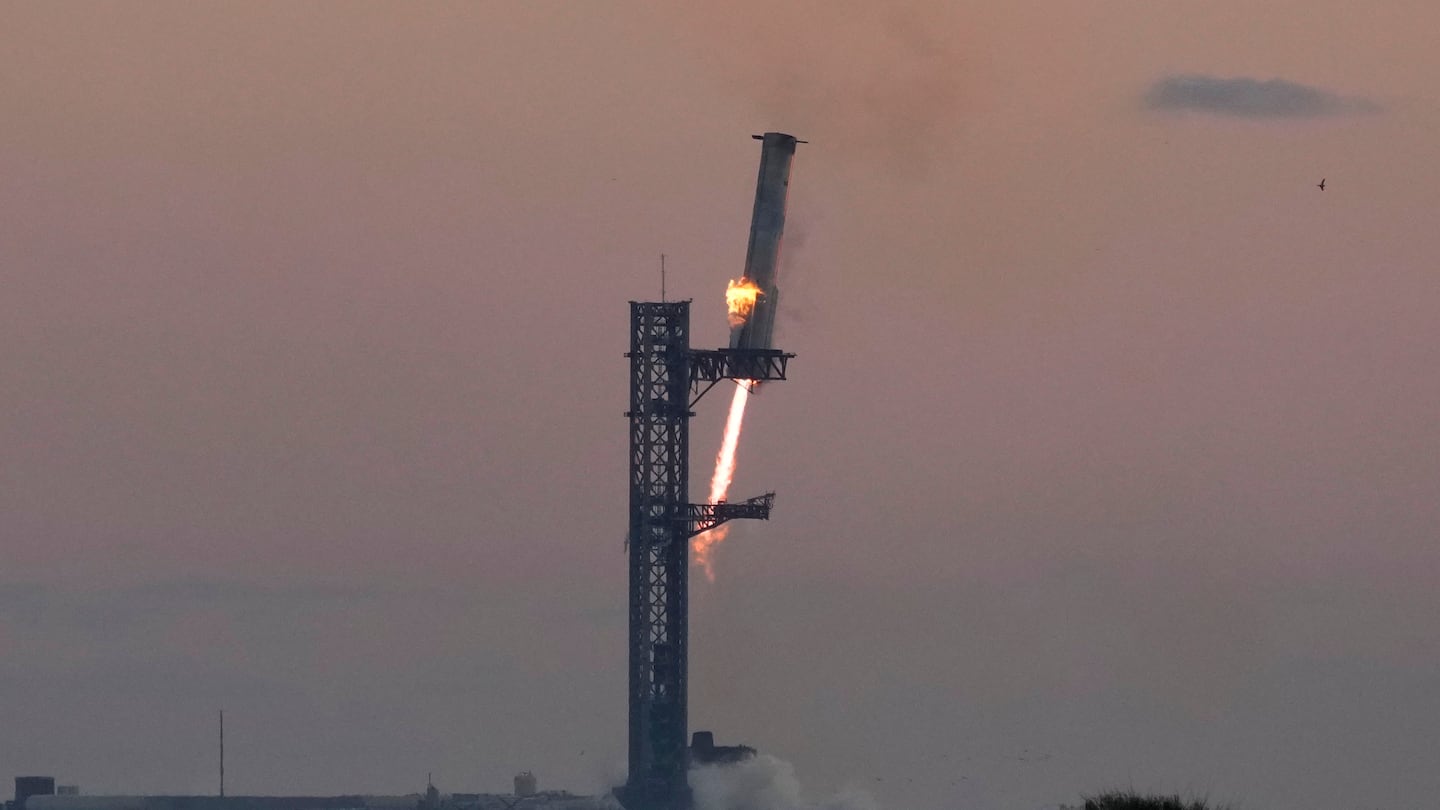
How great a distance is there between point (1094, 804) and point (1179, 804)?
13.5ft

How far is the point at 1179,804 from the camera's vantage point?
118500mm

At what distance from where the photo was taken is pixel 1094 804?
12181cm
